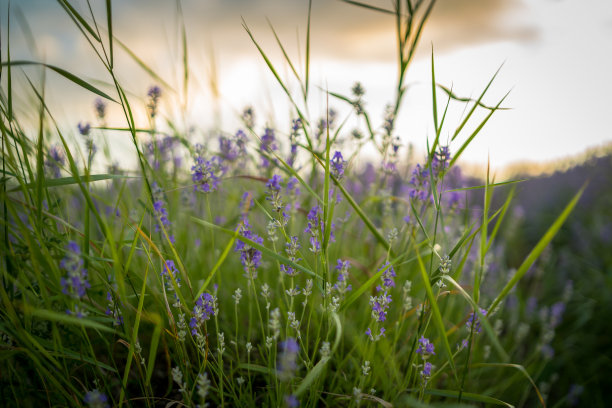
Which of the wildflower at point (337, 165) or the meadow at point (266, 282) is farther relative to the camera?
the wildflower at point (337, 165)

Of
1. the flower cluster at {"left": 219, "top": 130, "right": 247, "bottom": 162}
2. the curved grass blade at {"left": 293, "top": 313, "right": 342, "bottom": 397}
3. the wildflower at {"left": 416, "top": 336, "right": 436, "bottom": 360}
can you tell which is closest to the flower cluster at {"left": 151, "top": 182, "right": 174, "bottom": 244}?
the flower cluster at {"left": 219, "top": 130, "right": 247, "bottom": 162}

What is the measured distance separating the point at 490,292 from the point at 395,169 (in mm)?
1853

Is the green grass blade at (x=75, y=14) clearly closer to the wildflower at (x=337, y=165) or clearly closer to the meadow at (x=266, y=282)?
the meadow at (x=266, y=282)

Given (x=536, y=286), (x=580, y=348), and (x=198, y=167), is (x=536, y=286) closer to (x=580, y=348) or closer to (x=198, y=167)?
(x=580, y=348)

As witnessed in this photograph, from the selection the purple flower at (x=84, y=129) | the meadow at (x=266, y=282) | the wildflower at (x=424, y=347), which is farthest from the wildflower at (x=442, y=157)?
the purple flower at (x=84, y=129)

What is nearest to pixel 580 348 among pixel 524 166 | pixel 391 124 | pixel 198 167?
pixel 391 124

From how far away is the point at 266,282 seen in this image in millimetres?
2068

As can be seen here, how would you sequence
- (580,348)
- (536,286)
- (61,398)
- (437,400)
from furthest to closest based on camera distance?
(536,286) < (580,348) < (437,400) < (61,398)

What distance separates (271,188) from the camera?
137cm

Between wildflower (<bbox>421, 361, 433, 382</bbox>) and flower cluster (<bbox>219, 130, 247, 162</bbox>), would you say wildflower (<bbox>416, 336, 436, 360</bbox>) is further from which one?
flower cluster (<bbox>219, 130, 247, 162</bbox>)

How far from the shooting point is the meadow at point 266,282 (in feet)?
3.92

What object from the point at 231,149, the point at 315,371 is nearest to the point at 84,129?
the point at 231,149

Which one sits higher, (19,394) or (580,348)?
(19,394)

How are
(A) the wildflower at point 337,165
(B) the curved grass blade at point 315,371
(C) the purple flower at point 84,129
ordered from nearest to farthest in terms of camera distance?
(B) the curved grass blade at point 315,371
(A) the wildflower at point 337,165
(C) the purple flower at point 84,129
